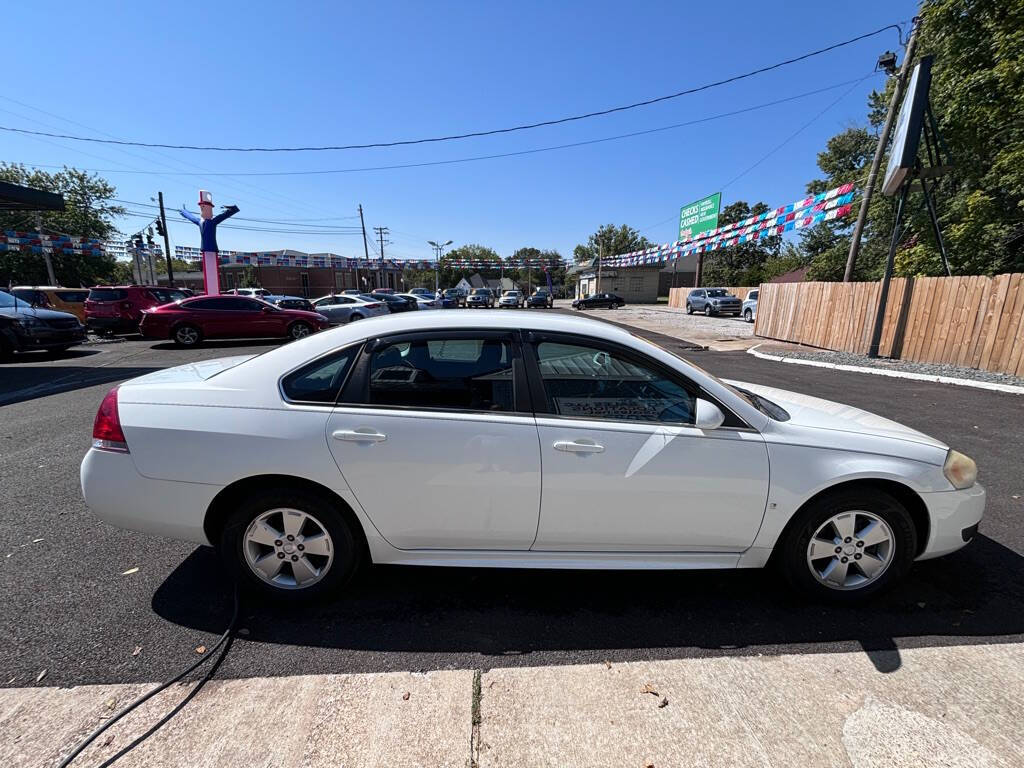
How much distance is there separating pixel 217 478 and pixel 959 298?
41.4 feet

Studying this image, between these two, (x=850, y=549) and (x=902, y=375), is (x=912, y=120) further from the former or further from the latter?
(x=850, y=549)

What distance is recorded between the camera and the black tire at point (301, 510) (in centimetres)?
231

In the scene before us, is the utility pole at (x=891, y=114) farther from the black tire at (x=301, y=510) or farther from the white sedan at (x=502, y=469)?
the black tire at (x=301, y=510)

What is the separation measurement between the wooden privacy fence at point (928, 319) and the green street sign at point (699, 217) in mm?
17346

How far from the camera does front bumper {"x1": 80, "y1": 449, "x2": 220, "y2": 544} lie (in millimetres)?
2324

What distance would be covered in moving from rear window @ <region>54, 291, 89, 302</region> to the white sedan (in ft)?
64.5

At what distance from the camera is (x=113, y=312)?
571 inches

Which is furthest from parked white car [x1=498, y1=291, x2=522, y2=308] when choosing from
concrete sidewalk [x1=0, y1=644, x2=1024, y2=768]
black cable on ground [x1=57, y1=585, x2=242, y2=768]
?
concrete sidewalk [x1=0, y1=644, x2=1024, y2=768]

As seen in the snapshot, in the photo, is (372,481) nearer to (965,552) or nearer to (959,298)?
(965,552)

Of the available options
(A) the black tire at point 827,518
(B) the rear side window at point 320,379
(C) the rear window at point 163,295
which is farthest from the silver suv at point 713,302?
(B) the rear side window at point 320,379

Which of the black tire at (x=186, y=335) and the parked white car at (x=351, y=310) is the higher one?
the parked white car at (x=351, y=310)

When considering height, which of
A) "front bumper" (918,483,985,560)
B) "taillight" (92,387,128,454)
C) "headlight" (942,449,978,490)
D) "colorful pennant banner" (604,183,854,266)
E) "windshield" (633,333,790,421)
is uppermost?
"colorful pennant banner" (604,183,854,266)

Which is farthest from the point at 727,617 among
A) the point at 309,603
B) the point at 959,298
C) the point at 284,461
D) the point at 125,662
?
the point at 959,298

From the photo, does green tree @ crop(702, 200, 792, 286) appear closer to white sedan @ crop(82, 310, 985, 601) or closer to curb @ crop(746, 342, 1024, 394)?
curb @ crop(746, 342, 1024, 394)
